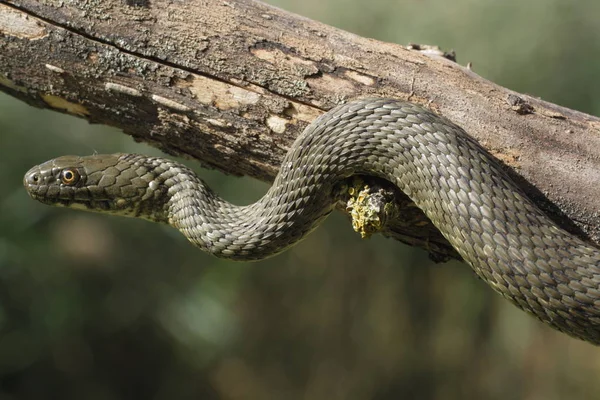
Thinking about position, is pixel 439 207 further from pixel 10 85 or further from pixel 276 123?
pixel 10 85

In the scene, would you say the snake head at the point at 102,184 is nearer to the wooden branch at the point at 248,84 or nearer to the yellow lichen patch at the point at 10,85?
the wooden branch at the point at 248,84

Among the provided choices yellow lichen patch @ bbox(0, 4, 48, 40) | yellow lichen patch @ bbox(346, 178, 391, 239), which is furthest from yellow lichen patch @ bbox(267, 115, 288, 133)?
yellow lichen patch @ bbox(0, 4, 48, 40)

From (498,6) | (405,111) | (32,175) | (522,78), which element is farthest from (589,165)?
(498,6)

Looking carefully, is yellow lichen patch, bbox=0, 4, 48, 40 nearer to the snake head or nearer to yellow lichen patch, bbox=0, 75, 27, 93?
yellow lichen patch, bbox=0, 75, 27, 93

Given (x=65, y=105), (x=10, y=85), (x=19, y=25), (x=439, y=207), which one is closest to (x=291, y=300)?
(x=65, y=105)

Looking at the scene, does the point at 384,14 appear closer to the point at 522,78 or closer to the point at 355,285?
the point at 522,78

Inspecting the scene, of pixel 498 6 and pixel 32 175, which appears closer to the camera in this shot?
pixel 32 175
